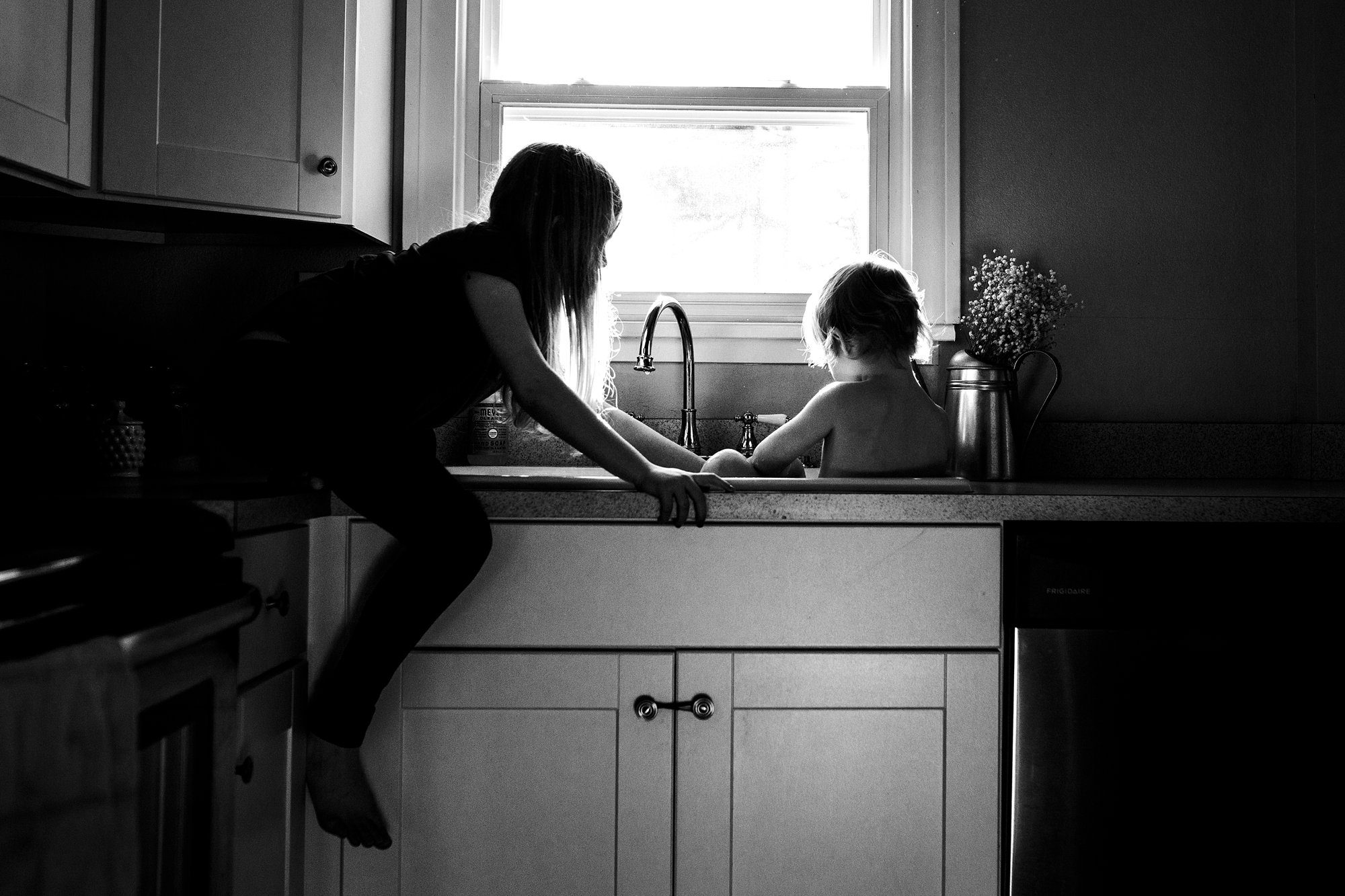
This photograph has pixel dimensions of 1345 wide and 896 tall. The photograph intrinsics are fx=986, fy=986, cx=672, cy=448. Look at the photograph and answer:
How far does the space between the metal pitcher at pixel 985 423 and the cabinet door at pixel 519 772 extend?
71 centimetres

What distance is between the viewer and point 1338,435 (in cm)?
187

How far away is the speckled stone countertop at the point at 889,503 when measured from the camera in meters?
1.29

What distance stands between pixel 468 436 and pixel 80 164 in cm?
78

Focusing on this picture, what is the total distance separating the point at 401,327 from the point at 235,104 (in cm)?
55

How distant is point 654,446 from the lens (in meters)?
1.71

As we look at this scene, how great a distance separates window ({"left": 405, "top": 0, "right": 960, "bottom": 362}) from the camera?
2035 millimetres

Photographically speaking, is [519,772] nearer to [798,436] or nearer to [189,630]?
[189,630]

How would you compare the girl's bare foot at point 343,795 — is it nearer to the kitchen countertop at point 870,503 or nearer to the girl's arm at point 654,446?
the kitchen countertop at point 870,503

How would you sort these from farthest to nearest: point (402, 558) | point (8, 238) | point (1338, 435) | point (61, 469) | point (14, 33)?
point (1338, 435) < point (8, 238) < point (61, 469) < point (14, 33) < point (402, 558)

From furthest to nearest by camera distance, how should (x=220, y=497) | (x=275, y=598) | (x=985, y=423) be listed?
(x=985, y=423) < (x=275, y=598) < (x=220, y=497)

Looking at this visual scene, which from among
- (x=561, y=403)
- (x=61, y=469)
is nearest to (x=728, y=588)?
(x=561, y=403)

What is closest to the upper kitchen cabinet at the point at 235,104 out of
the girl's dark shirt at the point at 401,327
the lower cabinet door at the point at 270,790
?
the girl's dark shirt at the point at 401,327

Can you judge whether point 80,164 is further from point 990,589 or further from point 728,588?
point 990,589

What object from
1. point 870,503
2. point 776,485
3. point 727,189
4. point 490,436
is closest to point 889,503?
point 870,503
